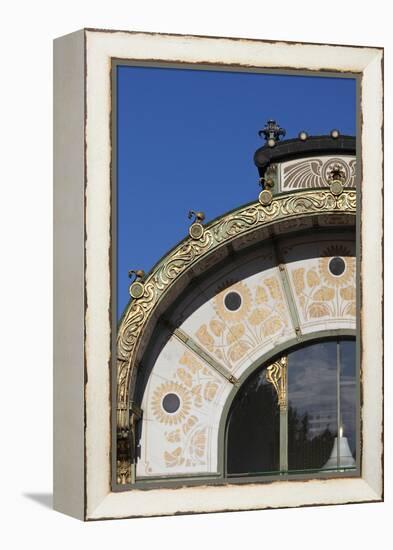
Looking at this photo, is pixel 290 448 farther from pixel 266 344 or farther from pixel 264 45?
pixel 264 45

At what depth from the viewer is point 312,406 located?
1165 cm

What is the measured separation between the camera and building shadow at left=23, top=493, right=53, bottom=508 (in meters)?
11.4

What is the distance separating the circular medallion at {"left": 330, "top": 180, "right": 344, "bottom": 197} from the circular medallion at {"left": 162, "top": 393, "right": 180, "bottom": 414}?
55.7 inches

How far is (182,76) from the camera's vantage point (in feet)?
36.6

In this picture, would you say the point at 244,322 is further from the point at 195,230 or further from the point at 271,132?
the point at 271,132

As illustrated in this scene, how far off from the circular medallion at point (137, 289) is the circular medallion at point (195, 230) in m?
0.39

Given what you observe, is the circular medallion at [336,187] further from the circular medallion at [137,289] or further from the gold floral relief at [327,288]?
the circular medallion at [137,289]

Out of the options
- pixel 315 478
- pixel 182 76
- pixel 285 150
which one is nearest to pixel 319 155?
pixel 285 150

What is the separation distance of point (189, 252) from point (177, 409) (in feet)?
2.73

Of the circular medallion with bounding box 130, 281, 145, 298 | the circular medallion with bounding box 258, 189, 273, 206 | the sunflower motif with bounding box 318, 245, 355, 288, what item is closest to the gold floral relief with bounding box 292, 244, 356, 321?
the sunflower motif with bounding box 318, 245, 355, 288

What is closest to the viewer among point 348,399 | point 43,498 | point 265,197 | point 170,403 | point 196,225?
point 196,225

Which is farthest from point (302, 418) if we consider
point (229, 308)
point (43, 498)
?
point (43, 498)

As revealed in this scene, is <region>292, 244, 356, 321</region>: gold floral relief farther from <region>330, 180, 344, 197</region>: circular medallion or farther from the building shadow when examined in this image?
Answer: the building shadow

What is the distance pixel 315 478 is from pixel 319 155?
1735 millimetres
